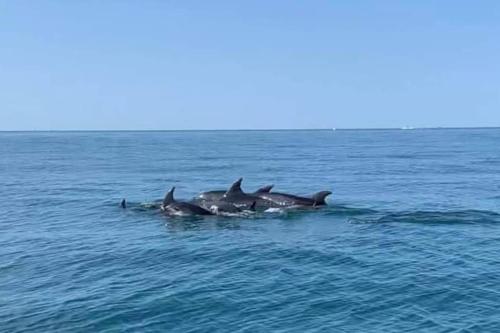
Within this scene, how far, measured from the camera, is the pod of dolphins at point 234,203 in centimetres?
3928

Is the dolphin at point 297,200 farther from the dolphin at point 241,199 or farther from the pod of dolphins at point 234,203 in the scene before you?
the dolphin at point 241,199

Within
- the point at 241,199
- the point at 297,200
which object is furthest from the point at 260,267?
the point at 297,200

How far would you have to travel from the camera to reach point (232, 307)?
2091cm

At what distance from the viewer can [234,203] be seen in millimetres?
40625

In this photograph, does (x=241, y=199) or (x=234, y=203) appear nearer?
(x=234, y=203)

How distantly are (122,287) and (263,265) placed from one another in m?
5.49

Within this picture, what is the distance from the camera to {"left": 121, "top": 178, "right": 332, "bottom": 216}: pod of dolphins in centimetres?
3928

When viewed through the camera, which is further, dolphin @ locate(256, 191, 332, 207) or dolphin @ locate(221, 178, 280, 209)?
dolphin @ locate(221, 178, 280, 209)

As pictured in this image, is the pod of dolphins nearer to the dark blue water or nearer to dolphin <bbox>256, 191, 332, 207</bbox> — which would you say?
dolphin <bbox>256, 191, 332, 207</bbox>

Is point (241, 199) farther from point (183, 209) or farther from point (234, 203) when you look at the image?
point (183, 209)

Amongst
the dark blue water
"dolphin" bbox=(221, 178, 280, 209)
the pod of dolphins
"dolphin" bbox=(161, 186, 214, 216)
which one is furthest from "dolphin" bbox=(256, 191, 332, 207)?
"dolphin" bbox=(161, 186, 214, 216)

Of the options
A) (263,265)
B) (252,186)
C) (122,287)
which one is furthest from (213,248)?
(252,186)

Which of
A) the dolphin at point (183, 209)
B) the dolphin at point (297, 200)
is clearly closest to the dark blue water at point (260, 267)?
the dolphin at point (297, 200)

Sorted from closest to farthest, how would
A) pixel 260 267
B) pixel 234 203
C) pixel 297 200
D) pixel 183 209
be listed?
pixel 260 267 < pixel 183 209 < pixel 234 203 < pixel 297 200
